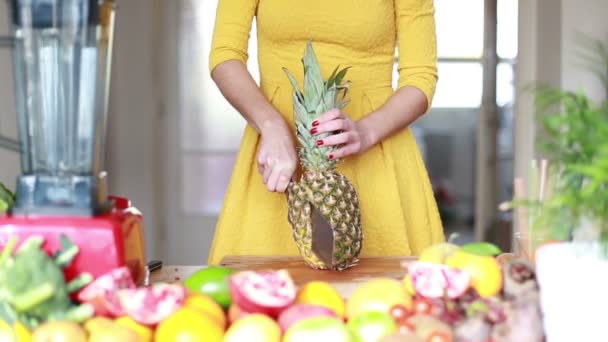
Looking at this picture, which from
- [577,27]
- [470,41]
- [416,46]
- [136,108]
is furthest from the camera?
[470,41]

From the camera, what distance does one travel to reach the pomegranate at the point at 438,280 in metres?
0.96

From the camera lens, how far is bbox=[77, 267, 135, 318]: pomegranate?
93cm

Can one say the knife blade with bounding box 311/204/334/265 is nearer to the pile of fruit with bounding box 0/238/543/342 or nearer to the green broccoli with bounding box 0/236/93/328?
the pile of fruit with bounding box 0/238/543/342

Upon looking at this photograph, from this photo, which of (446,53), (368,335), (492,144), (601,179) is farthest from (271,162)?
(446,53)

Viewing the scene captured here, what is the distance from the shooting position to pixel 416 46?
161 cm

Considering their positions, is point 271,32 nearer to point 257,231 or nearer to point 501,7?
point 257,231

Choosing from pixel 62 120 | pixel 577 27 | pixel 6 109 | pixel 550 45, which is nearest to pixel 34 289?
pixel 62 120

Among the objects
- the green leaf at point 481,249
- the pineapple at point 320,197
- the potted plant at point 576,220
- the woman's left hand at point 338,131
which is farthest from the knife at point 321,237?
the potted plant at point 576,220

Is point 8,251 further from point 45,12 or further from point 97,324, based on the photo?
point 45,12

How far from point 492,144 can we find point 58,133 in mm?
4551

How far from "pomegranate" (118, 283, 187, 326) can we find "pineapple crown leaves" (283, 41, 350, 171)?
1.68ft

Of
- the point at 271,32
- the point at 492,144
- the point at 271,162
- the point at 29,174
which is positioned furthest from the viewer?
the point at 492,144

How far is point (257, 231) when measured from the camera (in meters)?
1.67

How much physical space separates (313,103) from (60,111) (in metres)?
0.50
